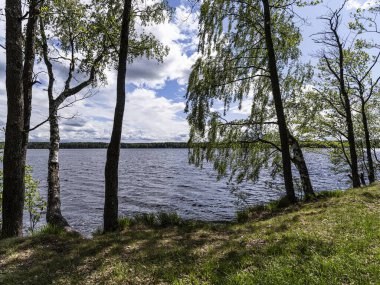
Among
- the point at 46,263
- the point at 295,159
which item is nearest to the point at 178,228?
the point at 46,263

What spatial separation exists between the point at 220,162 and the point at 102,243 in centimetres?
772

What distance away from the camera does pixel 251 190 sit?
29.2 meters

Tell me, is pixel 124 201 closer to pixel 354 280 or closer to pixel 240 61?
pixel 240 61

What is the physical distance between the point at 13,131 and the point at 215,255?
21.3 ft

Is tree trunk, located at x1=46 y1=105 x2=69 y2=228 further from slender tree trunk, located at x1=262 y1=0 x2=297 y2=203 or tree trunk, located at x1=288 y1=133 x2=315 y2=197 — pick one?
tree trunk, located at x1=288 y1=133 x2=315 y2=197

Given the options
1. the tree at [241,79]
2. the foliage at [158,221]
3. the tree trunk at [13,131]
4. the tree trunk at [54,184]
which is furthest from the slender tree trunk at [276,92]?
the tree trunk at [13,131]

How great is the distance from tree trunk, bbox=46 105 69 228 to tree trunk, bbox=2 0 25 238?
109 inches

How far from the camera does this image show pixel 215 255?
6.23 meters

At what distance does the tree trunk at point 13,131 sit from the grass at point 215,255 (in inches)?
34.5

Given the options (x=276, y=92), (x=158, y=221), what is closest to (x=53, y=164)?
(x=158, y=221)

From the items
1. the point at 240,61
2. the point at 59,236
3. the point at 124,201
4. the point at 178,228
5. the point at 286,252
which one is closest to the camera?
the point at 286,252

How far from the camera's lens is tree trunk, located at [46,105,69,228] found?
1104 cm

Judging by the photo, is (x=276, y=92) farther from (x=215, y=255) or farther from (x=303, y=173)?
(x=215, y=255)

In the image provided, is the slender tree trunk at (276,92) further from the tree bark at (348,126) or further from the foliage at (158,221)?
the tree bark at (348,126)
